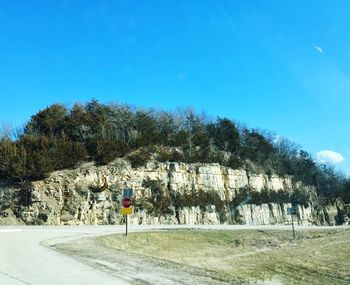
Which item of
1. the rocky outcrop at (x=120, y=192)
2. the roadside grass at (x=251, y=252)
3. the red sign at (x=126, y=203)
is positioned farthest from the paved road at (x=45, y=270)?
the rocky outcrop at (x=120, y=192)

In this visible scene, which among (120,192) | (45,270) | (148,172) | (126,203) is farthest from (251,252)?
(148,172)

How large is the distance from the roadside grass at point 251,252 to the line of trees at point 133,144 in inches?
756

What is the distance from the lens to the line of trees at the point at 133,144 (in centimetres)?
4894

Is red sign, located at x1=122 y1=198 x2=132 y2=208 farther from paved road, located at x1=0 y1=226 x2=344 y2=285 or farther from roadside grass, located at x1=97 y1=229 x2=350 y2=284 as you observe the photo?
paved road, located at x1=0 y1=226 x2=344 y2=285

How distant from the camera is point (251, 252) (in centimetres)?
3216

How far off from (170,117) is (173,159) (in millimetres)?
15142

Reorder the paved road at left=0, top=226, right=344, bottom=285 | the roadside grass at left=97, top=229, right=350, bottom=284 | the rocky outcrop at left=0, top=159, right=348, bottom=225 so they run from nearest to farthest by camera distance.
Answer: the paved road at left=0, top=226, right=344, bottom=285 < the roadside grass at left=97, top=229, right=350, bottom=284 < the rocky outcrop at left=0, top=159, right=348, bottom=225

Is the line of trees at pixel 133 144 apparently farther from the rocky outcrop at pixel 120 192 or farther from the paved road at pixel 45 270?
the paved road at pixel 45 270

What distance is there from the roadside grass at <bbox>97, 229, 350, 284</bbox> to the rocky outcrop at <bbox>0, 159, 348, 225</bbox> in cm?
1360

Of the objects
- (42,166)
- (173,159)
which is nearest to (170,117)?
(173,159)

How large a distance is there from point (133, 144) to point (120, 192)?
33.9ft

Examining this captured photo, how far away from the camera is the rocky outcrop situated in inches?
1774

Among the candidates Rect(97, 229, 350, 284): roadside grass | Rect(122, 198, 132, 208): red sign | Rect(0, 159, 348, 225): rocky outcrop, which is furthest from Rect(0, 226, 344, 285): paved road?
Rect(0, 159, 348, 225): rocky outcrop

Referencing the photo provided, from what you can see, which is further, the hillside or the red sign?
the hillside
